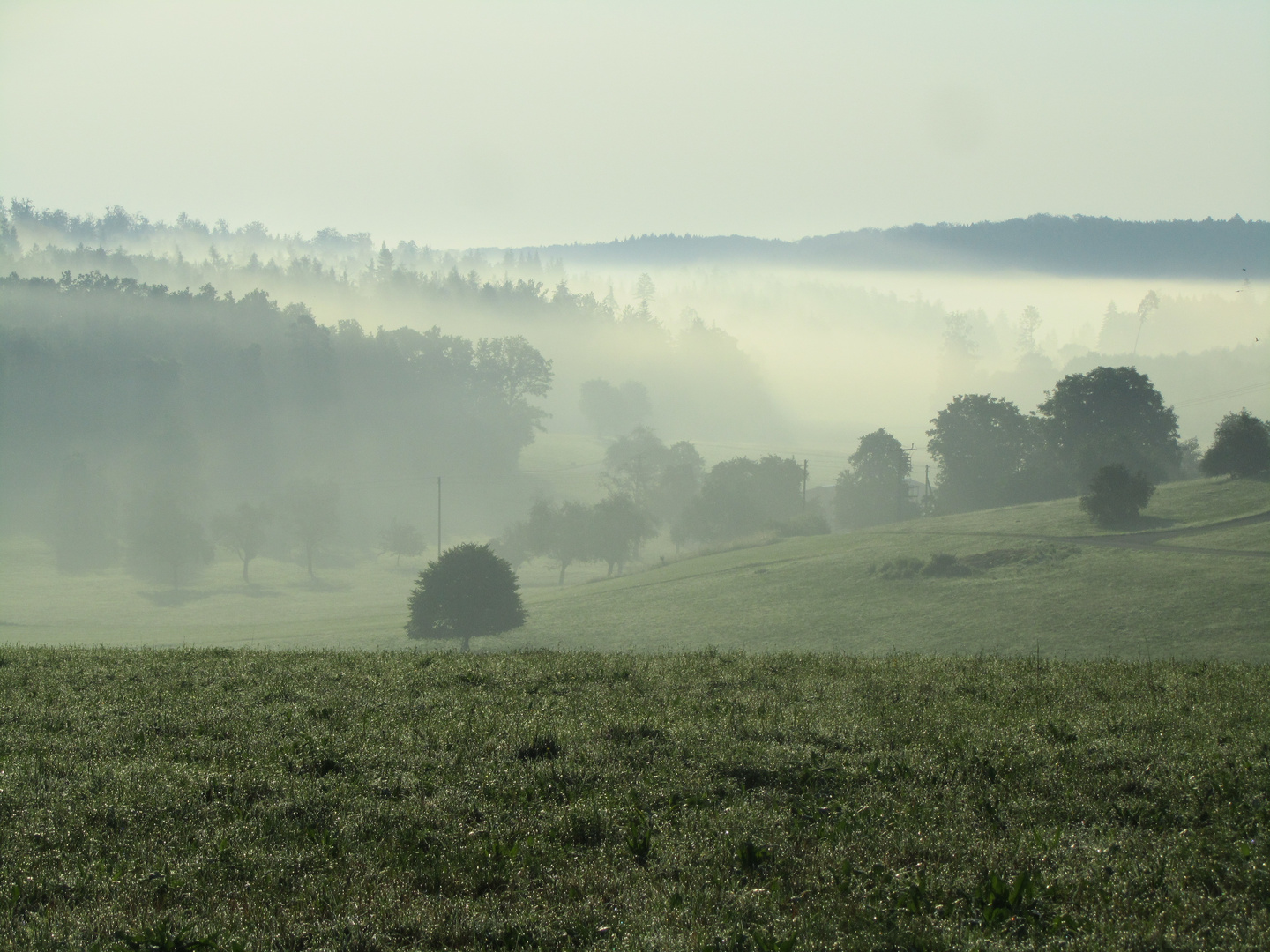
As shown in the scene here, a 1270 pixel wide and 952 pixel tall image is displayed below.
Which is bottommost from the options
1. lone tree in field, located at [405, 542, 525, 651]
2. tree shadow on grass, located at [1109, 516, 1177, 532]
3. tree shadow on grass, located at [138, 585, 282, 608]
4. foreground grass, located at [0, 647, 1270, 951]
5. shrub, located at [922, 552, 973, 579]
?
tree shadow on grass, located at [138, 585, 282, 608]

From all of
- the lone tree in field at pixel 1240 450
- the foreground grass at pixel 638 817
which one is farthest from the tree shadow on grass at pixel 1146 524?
the foreground grass at pixel 638 817

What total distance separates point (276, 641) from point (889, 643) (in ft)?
157

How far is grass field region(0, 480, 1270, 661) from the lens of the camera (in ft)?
183

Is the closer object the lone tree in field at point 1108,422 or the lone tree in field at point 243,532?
the lone tree in field at point 1108,422

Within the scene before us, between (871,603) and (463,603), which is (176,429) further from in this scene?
(871,603)

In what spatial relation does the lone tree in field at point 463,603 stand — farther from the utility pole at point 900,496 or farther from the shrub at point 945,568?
the utility pole at point 900,496

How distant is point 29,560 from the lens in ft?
423

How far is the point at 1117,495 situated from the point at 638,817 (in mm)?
86192

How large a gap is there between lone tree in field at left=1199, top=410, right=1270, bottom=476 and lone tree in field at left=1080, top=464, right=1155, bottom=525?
1372 cm

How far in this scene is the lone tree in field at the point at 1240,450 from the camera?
9006cm

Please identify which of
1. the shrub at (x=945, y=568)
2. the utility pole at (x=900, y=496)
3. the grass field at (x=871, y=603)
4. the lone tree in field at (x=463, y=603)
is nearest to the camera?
the grass field at (x=871, y=603)

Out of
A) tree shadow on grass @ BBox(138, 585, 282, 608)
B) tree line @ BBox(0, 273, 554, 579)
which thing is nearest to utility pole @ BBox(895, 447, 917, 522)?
tree line @ BBox(0, 273, 554, 579)

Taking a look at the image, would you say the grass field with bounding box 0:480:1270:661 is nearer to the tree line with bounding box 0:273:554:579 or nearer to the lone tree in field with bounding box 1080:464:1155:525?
the lone tree in field with bounding box 1080:464:1155:525

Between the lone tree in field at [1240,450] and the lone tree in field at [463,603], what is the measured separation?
70541mm
